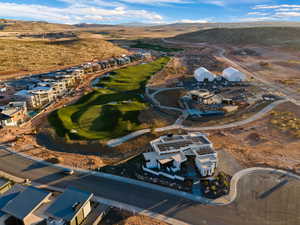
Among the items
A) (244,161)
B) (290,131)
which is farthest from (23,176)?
(290,131)

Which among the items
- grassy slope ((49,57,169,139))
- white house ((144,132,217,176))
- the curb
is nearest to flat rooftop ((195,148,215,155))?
white house ((144,132,217,176))

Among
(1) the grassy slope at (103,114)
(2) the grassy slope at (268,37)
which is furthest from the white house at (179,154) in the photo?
(2) the grassy slope at (268,37)

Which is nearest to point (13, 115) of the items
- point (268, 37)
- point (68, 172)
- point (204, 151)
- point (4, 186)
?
point (68, 172)

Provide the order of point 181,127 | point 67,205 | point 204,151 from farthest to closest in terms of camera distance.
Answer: point 181,127 → point 204,151 → point 67,205

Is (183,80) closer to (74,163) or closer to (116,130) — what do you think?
(116,130)

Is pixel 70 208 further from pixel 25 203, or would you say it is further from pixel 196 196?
pixel 196 196

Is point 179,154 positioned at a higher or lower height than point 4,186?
higher
